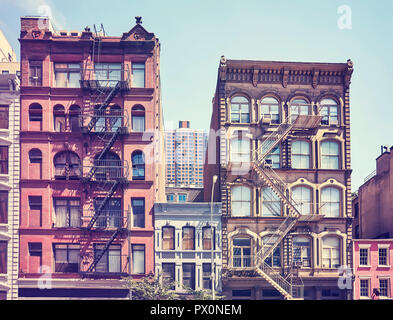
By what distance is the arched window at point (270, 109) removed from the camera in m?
38.5

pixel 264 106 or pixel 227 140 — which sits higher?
pixel 264 106

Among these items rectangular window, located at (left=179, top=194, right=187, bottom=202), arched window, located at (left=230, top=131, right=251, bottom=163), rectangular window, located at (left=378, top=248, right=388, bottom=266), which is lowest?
rectangular window, located at (left=378, top=248, right=388, bottom=266)

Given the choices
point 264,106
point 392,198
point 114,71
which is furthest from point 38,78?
point 392,198

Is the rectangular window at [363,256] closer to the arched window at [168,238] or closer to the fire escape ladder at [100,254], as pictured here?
the arched window at [168,238]

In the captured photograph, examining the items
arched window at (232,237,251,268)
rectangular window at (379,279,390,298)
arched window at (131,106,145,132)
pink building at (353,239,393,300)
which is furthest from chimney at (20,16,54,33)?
rectangular window at (379,279,390,298)

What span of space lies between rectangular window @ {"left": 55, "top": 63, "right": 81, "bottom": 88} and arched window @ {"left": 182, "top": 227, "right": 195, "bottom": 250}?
51.5ft

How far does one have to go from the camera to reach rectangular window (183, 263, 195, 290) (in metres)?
36.1

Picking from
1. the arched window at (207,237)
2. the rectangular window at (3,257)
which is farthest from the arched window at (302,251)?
the rectangular window at (3,257)

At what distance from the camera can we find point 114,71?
125ft

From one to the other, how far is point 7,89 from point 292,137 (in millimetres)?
24888

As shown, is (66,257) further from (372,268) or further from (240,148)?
(372,268)

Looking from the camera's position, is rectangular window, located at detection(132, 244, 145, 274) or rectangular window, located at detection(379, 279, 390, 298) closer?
rectangular window, located at detection(132, 244, 145, 274)

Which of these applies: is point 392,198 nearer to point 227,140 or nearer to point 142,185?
point 227,140

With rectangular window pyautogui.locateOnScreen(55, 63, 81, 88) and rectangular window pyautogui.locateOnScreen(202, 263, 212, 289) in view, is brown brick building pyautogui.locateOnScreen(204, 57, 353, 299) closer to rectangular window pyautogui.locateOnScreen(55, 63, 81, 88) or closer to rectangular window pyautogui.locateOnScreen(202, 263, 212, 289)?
rectangular window pyautogui.locateOnScreen(202, 263, 212, 289)
